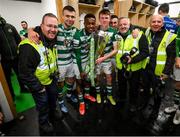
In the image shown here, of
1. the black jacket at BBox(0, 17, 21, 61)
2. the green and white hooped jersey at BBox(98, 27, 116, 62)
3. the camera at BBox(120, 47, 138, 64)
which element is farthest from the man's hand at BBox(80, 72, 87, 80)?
the black jacket at BBox(0, 17, 21, 61)

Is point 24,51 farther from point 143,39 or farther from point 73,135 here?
point 143,39

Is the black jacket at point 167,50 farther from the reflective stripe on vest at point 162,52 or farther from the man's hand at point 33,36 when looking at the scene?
the man's hand at point 33,36

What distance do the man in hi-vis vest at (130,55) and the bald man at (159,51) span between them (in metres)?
0.12

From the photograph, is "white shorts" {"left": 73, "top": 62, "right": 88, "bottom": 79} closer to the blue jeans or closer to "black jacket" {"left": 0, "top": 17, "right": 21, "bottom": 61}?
the blue jeans

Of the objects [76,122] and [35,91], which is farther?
[76,122]

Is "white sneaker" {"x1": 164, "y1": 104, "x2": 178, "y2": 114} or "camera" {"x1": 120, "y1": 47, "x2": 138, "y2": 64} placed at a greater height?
"camera" {"x1": 120, "y1": 47, "x2": 138, "y2": 64}

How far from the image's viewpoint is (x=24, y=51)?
1.35m

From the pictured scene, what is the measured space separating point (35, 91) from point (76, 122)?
791 mm

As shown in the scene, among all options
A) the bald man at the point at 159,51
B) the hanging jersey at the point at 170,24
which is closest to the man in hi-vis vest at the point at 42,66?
the bald man at the point at 159,51

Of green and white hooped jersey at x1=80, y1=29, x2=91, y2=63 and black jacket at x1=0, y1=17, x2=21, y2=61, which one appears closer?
green and white hooped jersey at x1=80, y1=29, x2=91, y2=63

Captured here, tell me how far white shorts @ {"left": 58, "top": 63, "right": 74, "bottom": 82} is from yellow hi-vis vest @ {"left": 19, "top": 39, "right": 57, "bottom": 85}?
0.31 m

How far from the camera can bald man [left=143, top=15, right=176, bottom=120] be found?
1789 millimetres

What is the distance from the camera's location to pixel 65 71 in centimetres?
204

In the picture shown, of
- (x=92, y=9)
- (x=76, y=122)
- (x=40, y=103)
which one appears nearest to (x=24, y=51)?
(x=40, y=103)
